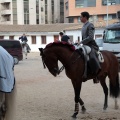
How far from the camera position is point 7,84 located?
4.31 metres

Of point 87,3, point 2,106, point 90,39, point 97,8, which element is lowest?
point 2,106

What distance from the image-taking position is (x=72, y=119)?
7.05 meters

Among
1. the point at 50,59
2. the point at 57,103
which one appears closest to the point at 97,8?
the point at 57,103

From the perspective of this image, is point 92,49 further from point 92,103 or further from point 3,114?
point 3,114

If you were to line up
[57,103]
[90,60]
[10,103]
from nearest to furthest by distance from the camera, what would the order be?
[10,103] → [90,60] → [57,103]

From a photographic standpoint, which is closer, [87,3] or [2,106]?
[2,106]

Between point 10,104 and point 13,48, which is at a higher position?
point 10,104

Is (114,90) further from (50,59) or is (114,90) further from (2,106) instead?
(2,106)

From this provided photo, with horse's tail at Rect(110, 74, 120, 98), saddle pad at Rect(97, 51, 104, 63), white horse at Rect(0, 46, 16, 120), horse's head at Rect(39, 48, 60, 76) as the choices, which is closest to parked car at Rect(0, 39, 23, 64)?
horse's tail at Rect(110, 74, 120, 98)

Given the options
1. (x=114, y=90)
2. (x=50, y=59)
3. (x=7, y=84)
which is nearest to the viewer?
(x=7, y=84)

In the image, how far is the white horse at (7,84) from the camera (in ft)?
14.0

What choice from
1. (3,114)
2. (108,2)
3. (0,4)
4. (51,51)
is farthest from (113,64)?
(0,4)

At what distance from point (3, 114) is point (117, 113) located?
355cm

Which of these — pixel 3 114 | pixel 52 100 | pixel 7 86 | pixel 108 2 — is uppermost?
pixel 108 2
